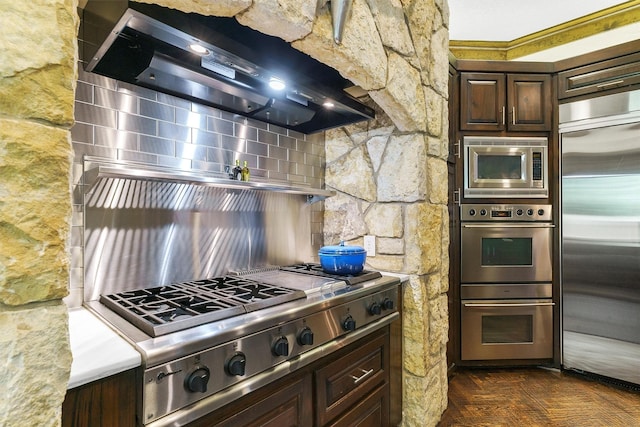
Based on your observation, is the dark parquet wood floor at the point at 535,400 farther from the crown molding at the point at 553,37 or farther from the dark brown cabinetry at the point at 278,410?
the crown molding at the point at 553,37

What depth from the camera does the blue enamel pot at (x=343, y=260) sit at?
1870mm

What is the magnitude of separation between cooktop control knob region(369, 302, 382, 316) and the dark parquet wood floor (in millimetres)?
1031

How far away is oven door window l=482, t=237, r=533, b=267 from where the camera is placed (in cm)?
290

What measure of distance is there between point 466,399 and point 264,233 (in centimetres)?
192

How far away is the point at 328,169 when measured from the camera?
250cm

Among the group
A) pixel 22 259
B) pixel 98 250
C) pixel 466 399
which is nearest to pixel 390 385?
pixel 466 399

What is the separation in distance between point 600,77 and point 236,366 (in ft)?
10.8

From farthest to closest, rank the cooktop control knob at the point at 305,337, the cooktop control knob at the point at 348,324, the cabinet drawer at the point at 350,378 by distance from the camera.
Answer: the cooktop control knob at the point at 348,324, the cabinet drawer at the point at 350,378, the cooktop control knob at the point at 305,337

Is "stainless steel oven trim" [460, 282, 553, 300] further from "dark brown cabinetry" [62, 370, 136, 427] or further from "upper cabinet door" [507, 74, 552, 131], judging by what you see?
"dark brown cabinetry" [62, 370, 136, 427]

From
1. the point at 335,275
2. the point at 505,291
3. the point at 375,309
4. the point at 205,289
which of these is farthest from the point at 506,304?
the point at 205,289

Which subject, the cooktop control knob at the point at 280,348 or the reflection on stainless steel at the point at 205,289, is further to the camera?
the cooktop control knob at the point at 280,348

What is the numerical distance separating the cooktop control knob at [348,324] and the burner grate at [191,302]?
9.8 inches

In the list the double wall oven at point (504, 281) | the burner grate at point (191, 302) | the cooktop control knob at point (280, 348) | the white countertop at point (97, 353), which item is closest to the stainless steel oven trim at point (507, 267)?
the double wall oven at point (504, 281)

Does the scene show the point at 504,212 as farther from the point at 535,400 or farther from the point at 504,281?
the point at 535,400
